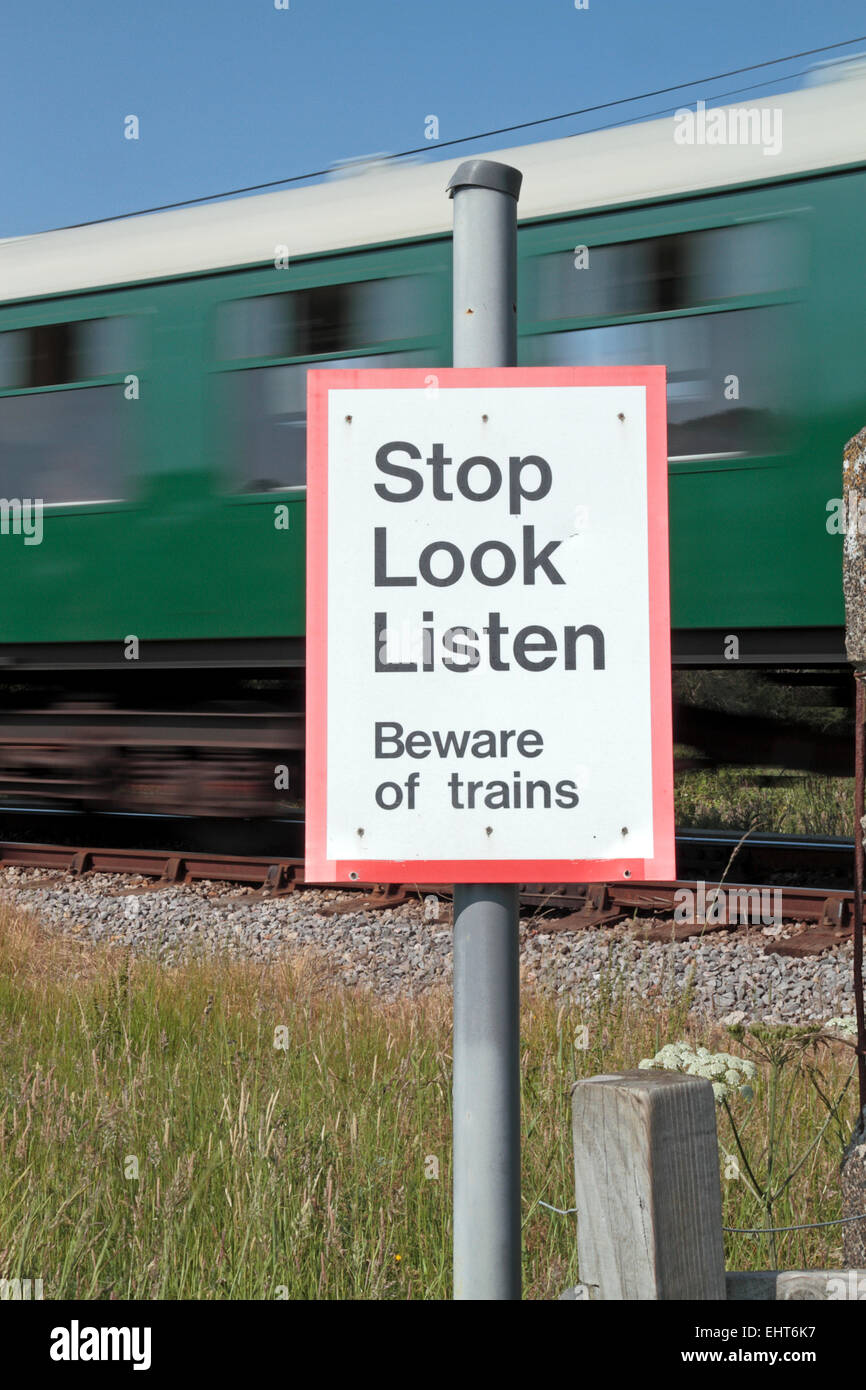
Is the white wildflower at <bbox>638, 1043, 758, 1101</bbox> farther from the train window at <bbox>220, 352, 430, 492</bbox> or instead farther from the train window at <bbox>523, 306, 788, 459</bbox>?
the train window at <bbox>220, 352, 430, 492</bbox>

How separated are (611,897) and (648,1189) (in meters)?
5.05

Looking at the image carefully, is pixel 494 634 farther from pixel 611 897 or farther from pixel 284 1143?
pixel 611 897

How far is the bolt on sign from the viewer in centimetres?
141

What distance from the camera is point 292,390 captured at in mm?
→ 6227

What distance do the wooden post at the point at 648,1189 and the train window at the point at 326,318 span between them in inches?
202

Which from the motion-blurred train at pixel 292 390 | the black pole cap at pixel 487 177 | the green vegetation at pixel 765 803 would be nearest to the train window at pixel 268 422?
the motion-blurred train at pixel 292 390

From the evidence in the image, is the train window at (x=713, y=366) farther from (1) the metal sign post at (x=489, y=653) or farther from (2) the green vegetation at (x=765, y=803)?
(1) the metal sign post at (x=489, y=653)

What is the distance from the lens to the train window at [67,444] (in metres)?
6.88

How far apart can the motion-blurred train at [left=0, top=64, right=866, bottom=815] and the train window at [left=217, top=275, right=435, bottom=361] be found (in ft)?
0.04

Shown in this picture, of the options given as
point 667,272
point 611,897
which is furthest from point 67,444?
point 611,897

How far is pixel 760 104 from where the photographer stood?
5.57 m

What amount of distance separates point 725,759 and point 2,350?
4829mm

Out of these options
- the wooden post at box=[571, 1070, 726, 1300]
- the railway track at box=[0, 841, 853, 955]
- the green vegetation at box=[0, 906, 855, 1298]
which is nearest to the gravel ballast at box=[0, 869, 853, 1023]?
the railway track at box=[0, 841, 853, 955]
